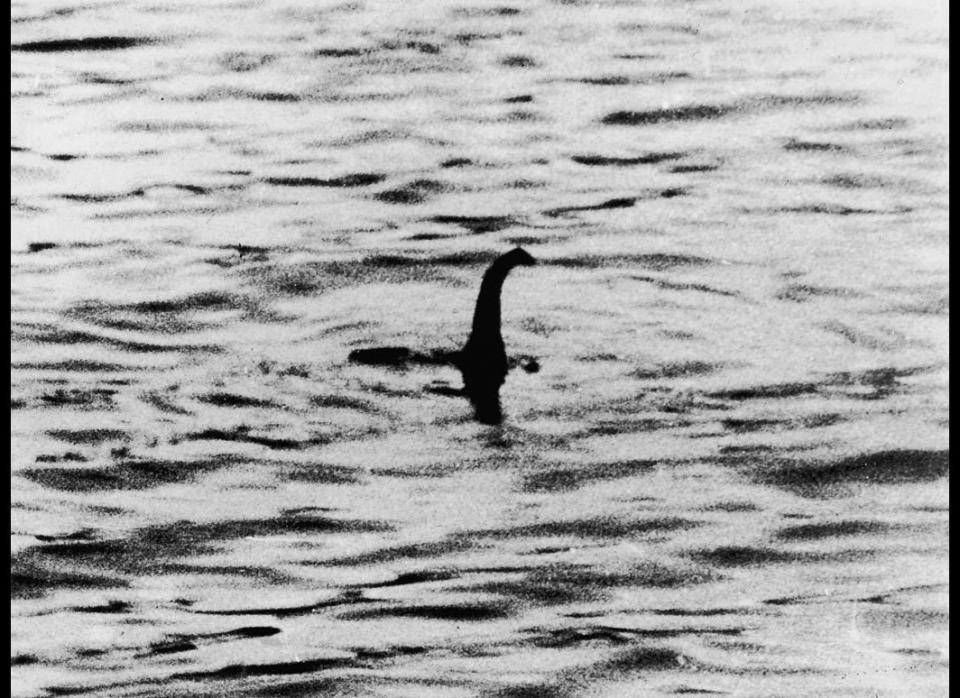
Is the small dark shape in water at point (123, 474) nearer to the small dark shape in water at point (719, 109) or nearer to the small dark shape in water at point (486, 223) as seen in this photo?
the small dark shape in water at point (486, 223)

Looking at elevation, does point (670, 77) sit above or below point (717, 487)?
above

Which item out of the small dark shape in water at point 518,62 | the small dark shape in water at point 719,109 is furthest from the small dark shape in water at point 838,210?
the small dark shape in water at point 518,62

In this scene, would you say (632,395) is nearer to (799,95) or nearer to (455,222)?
(455,222)

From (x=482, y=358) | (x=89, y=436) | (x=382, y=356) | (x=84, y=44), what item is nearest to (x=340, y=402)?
(x=382, y=356)

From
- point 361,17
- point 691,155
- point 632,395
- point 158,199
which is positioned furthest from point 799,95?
point 158,199

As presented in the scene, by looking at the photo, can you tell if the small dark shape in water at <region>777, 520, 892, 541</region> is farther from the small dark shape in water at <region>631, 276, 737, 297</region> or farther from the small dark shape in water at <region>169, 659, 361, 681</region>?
the small dark shape in water at <region>169, 659, 361, 681</region>

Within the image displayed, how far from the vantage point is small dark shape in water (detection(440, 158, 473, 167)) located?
5.50ft

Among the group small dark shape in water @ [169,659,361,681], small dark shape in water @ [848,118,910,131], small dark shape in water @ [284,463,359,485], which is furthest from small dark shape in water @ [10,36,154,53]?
small dark shape in water @ [848,118,910,131]

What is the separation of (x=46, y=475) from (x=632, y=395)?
0.70m

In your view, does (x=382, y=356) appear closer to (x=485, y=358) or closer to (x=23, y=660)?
(x=485, y=358)

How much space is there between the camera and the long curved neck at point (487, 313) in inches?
65.2

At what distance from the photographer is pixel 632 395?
163cm

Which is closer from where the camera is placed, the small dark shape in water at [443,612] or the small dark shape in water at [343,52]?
the small dark shape in water at [443,612]

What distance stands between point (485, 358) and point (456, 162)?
9.5 inches
